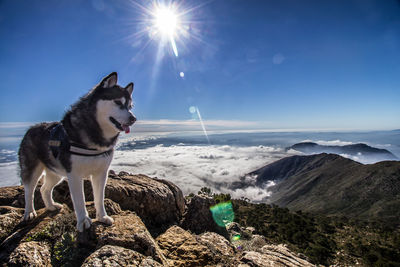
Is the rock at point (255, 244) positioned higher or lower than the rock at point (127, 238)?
lower

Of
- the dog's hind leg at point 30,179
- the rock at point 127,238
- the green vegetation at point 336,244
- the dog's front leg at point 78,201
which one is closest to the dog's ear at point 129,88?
the dog's front leg at point 78,201

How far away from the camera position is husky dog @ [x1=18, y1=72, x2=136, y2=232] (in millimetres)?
3865

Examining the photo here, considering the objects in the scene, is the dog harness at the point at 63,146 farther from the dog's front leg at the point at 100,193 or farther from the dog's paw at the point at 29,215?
the dog's paw at the point at 29,215

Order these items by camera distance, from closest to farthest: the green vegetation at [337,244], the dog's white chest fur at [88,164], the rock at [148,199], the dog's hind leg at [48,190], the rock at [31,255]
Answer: the rock at [31,255] → the dog's white chest fur at [88,164] → the dog's hind leg at [48,190] → the rock at [148,199] → the green vegetation at [337,244]

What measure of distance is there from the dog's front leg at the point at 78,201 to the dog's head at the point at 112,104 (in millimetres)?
1279

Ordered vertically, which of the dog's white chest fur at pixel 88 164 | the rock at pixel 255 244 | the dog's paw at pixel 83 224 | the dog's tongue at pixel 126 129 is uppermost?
the dog's tongue at pixel 126 129

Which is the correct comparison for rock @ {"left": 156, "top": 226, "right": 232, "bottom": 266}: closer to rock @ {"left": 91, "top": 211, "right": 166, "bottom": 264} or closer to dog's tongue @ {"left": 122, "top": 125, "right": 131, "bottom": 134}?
rock @ {"left": 91, "top": 211, "right": 166, "bottom": 264}

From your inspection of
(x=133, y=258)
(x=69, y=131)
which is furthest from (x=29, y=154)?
(x=133, y=258)

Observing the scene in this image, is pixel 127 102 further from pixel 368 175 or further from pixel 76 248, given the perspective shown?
pixel 368 175

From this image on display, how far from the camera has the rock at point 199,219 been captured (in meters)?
8.60

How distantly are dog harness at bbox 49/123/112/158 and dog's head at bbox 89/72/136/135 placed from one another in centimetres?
59

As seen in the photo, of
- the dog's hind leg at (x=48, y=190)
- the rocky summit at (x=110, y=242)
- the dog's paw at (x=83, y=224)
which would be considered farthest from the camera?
the dog's hind leg at (x=48, y=190)

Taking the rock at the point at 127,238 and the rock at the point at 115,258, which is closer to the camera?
the rock at the point at 115,258

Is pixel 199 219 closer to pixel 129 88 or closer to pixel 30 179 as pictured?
pixel 30 179
